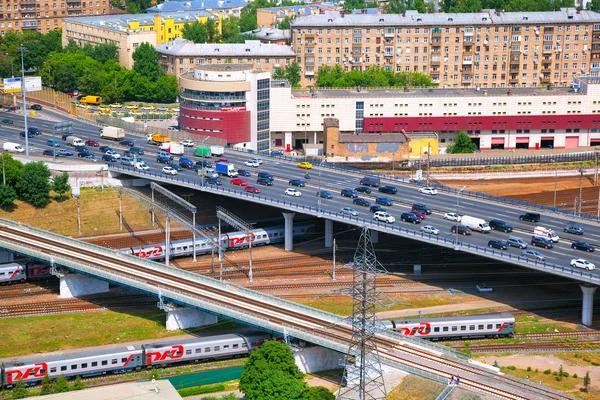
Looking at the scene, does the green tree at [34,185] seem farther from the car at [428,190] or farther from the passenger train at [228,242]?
the car at [428,190]

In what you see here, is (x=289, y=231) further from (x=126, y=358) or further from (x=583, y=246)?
(x=126, y=358)

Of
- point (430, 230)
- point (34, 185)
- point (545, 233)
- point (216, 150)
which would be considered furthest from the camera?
point (216, 150)

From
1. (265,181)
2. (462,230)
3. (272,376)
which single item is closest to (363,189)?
(265,181)

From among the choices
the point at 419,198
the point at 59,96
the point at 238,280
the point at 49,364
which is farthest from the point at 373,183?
the point at 59,96

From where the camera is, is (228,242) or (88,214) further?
(88,214)

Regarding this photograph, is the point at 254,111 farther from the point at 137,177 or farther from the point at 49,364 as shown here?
the point at 49,364

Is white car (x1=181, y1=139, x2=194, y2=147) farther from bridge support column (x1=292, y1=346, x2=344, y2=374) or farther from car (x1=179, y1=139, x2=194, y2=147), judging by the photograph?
bridge support column (x1=292, y1=346, x2=344, y2=374)
